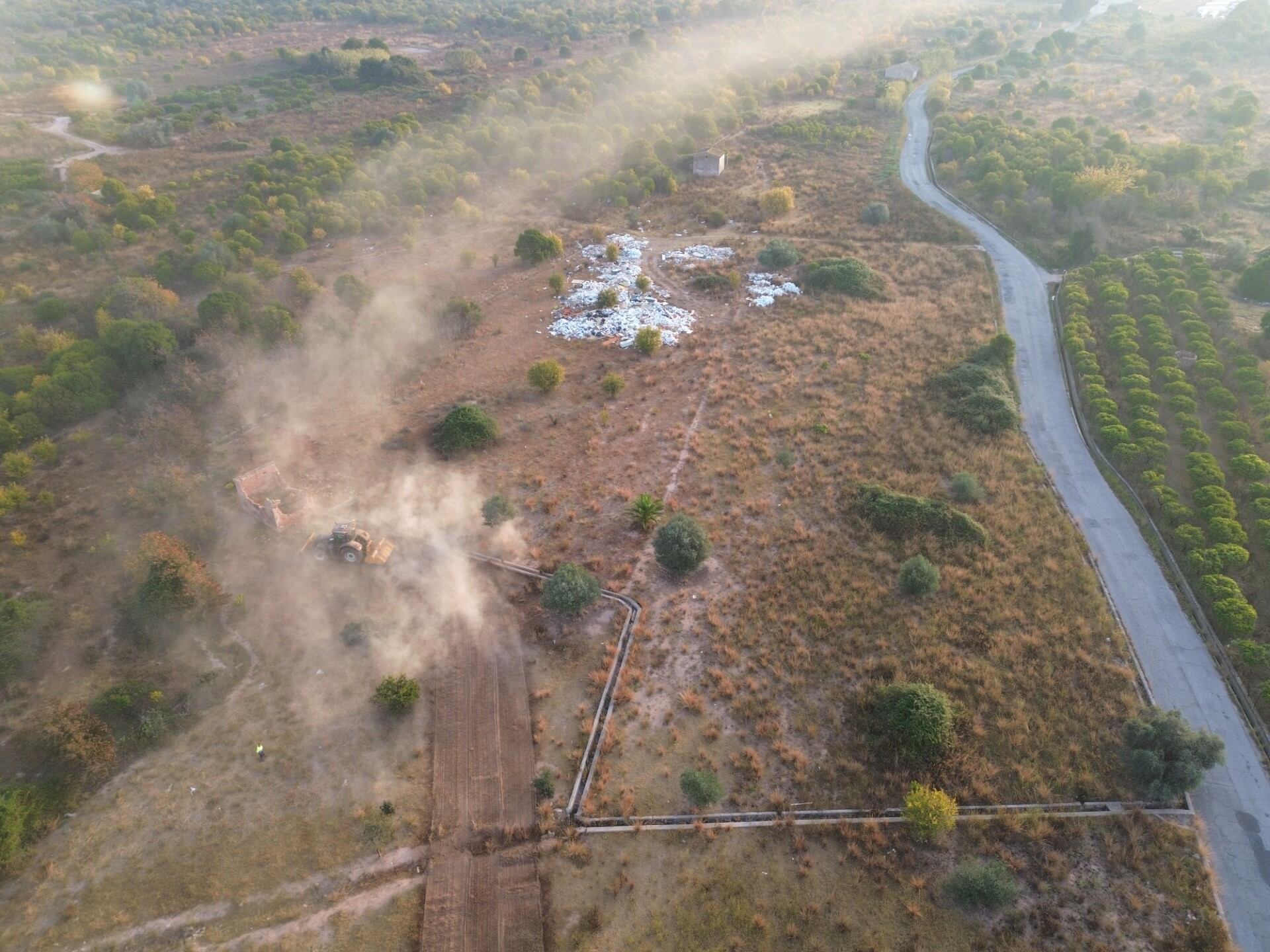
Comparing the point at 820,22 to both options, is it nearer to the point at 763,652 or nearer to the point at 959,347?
the point at 959,347

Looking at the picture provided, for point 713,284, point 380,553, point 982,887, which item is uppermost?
point 713,284

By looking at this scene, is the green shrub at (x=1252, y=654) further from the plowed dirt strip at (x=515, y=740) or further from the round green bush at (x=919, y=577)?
the plowed dirt strip at (x=515, y=740)

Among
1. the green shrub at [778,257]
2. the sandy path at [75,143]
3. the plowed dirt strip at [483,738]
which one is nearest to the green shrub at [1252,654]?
the plowed dirt strip at [483,738]

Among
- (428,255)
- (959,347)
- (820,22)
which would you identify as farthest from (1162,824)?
(820,22)

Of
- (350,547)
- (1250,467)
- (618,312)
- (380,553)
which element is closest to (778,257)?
(618,312)

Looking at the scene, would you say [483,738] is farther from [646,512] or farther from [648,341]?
[648,341]

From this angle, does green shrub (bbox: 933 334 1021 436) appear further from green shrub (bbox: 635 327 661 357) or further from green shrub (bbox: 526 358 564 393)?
green shrub (bbox: 526 358 564 393)

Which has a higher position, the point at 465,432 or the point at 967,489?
the point at 967,489
